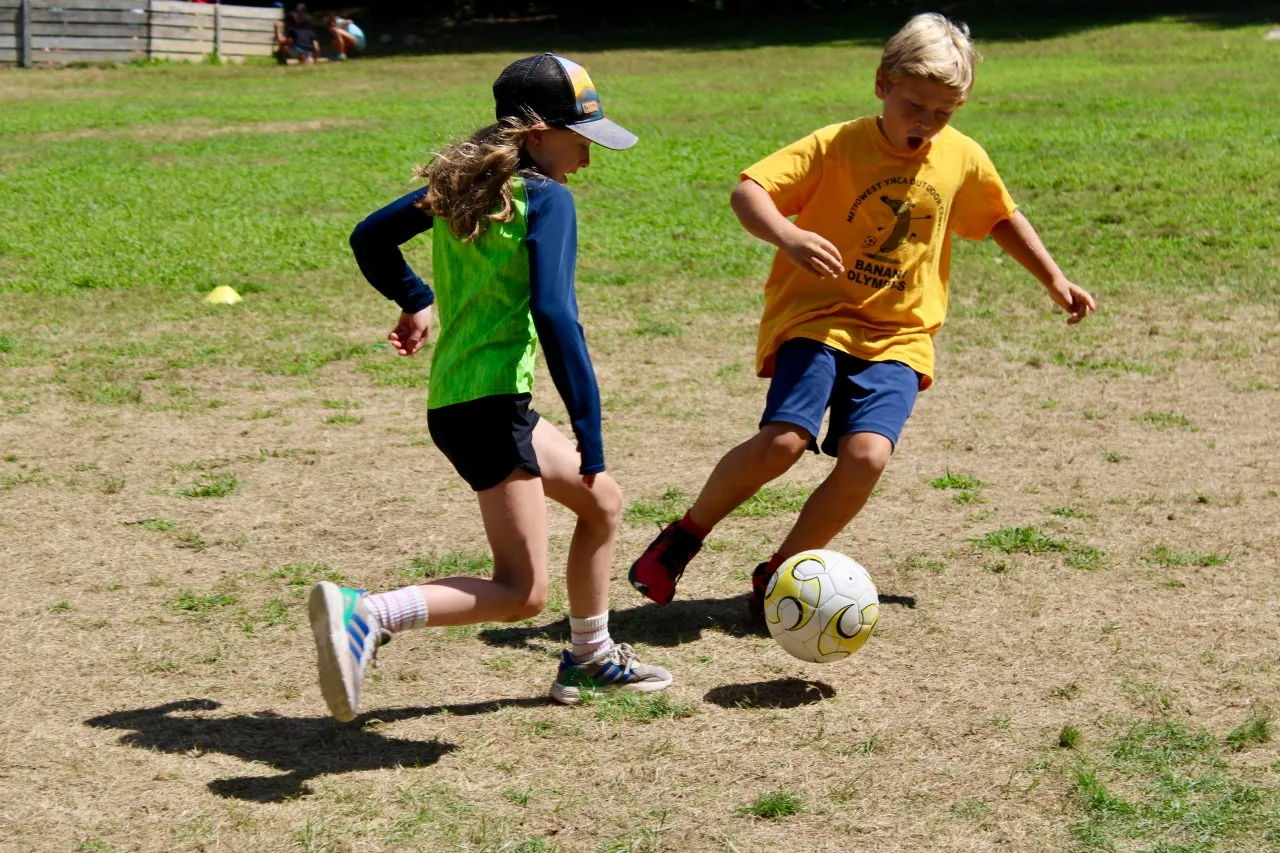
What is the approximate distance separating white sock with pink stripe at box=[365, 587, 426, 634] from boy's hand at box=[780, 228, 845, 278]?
1.50 m

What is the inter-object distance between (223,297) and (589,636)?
6.07 m

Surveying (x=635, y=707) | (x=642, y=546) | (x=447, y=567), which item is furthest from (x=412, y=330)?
(x=642, y=546)

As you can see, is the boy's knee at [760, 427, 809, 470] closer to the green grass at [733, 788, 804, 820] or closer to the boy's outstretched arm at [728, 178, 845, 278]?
the boy's outstretched arm at [728, 178, 845, 278]

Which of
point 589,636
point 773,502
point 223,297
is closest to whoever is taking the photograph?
point 589,636

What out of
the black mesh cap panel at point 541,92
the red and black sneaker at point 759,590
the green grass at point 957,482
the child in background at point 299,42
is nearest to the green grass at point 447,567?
the red and black sneaker at point 759,590

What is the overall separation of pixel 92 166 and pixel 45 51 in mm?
13148

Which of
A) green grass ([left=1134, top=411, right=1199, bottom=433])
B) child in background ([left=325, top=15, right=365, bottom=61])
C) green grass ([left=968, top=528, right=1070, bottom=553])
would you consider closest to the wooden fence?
child in background ([left=325, top=15, right=365, bottom=61])

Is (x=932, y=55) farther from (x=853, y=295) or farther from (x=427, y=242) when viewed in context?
(x=427, y=242)

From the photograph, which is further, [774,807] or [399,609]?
[399,609]

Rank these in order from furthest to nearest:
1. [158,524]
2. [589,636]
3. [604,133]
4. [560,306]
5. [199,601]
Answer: [158,524] → [199,601] → [589,636] → [604,133] → [560,306]

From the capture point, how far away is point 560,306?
3.52m

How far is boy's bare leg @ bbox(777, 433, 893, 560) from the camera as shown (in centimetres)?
451

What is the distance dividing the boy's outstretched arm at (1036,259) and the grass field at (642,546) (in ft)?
3.00

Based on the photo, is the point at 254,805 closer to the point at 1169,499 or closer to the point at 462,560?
the point at 462,560
